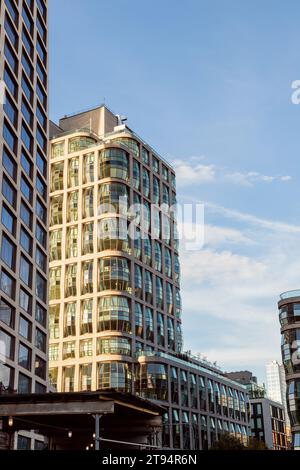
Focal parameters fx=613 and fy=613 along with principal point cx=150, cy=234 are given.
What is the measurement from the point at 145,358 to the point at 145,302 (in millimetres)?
11212

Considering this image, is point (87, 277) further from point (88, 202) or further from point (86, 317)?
point (88, 202)

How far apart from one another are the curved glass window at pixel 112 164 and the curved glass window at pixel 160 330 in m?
24.8

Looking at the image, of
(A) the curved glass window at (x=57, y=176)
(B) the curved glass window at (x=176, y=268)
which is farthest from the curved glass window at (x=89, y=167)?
(B) the curved glass window at (x=176, y=268)

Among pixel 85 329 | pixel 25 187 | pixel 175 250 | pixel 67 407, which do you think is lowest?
pixel 67 407

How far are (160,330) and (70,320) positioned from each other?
652 inches

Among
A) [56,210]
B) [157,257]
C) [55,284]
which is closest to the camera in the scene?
[55,284]

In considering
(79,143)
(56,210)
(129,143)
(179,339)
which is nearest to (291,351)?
(179,339)

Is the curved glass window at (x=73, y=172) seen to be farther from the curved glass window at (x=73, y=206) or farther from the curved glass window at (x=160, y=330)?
the curved glass window at (x=160, y=330)

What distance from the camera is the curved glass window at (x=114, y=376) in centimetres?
9119

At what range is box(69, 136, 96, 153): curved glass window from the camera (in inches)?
4205

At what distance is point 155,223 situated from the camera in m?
111

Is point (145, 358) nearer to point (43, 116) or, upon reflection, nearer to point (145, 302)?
point (145, 302)

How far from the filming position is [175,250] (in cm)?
11569
